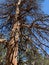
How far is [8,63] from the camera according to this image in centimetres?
778

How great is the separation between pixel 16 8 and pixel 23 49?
1.73 metres

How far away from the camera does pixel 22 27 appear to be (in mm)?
8594

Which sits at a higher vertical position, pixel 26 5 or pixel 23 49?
pixel 26 5

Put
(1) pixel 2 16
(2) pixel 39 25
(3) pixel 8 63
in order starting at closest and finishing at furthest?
(3) pixel 8 63 < (2) pixel 39 25 < (1) pixel 2 16

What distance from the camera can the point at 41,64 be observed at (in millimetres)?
Answer: 9359

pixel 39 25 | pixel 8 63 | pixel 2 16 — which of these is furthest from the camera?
pixel 2 16

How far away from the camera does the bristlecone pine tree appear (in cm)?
803

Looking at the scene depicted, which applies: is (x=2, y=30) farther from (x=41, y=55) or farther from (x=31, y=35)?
(x=41, y=55)

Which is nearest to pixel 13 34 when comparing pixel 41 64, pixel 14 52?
pixel 14 52

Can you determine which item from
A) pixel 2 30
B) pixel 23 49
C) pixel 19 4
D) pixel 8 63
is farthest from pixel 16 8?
pixel 8 63

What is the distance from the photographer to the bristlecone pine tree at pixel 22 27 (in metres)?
8.03

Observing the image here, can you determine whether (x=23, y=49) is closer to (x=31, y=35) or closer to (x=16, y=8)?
(x=31, y=35)

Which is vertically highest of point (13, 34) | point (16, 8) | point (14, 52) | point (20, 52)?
→ point (16, 8)

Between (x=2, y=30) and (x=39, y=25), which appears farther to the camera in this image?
(x=2, y=30)
